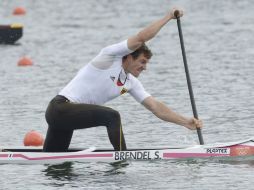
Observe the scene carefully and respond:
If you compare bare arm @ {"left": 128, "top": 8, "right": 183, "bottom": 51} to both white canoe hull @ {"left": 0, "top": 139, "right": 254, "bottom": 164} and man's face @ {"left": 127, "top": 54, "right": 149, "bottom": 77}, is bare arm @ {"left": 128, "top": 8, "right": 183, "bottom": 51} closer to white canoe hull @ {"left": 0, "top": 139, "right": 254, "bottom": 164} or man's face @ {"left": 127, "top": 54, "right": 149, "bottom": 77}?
man's face @ {"left": 127, "top": 54, "right": 149, "bottom": 77}

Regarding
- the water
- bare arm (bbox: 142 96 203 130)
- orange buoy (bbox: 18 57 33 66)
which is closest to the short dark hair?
bare arm (bbox: 142 96 203 130)

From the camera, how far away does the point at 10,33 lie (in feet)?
106

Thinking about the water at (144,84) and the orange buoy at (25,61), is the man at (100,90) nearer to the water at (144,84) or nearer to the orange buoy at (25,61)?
the water at (144,84)

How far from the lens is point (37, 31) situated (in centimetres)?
3775

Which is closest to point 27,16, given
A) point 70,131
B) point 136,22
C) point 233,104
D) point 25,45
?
point 136,22

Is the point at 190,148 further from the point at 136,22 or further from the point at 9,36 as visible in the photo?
the point at 136,22

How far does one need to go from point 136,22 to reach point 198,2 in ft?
29.8

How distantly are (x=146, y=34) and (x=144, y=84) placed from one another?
410 inches

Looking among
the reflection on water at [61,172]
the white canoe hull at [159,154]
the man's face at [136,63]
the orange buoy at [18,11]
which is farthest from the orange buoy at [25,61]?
the orange buoy at [18,11]

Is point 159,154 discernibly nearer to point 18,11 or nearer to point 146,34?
point 146,34

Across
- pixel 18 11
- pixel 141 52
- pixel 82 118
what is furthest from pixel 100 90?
pixel 18 11

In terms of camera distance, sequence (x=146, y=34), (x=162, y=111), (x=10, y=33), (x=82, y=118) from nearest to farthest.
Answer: (x=146, y=34)
(x=82, y=118)
(x=162, y=111)
(x=10, y=33)

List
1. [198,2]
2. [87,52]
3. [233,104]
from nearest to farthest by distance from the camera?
[233,104], [87,52], [198,2]

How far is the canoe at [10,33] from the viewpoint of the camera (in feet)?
104
